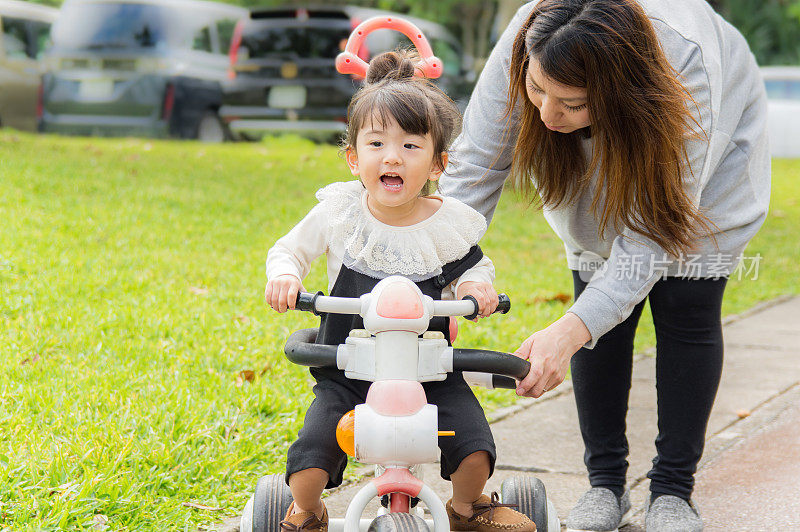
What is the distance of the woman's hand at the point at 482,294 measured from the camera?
2203mm

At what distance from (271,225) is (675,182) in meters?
4.70

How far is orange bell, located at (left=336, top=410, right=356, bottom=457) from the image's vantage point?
79.9 inches

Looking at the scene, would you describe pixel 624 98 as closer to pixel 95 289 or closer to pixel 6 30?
pixel 95 289

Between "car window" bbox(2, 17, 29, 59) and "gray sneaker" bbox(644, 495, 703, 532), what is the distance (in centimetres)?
1146

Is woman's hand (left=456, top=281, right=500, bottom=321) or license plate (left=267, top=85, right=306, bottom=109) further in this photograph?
license plate (left=267, top=85, right=306, bottom=109)

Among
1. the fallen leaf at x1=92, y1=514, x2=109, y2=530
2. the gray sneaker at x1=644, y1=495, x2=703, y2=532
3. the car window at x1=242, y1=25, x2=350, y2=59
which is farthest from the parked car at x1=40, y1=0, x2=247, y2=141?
the gray sneaker at x1=644, y1=495, x2=703, y2=532

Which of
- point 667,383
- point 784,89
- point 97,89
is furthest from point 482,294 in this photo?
point 784,89

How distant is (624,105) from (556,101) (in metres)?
0.16

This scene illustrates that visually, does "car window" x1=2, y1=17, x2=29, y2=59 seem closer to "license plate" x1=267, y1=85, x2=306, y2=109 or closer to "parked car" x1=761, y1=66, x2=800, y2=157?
"license plate" x1=267, y1=85, x2=306, y2=109

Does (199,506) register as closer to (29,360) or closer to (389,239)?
(389,239)

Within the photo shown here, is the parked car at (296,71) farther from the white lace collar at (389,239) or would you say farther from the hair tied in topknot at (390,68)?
the white lace collar at (389,239)

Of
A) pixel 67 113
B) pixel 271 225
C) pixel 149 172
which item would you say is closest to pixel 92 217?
pixel 271 225

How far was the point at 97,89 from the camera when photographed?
11.6 m

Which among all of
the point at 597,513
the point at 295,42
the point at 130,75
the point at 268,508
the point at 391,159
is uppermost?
the point at 391,159
